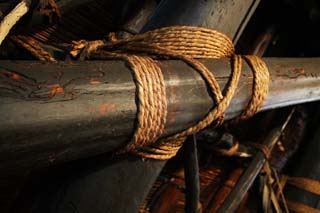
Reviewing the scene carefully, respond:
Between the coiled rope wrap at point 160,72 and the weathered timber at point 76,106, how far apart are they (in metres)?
0.02

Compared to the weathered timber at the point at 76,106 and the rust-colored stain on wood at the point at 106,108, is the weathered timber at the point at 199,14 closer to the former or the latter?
the weathered timber at the point at 76,106

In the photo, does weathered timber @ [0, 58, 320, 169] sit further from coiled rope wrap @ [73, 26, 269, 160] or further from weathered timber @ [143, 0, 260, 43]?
weathered timber @ [143, 0, 260, 43]

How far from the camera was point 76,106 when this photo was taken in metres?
0.54

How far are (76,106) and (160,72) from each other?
0.59 feet

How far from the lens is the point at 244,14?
3.01 feet

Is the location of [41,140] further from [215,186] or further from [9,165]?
[215,186]

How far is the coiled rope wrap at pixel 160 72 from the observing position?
621 mm

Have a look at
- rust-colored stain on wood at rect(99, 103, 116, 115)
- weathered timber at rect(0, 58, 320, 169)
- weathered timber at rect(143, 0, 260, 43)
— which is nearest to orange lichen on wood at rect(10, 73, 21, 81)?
weathered timber at rect(0, 58, 320, 169)

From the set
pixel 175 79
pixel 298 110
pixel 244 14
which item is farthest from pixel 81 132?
pixel 298 110

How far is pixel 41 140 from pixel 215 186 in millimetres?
1172

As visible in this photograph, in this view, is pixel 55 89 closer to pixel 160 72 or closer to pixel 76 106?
pixel 76 106

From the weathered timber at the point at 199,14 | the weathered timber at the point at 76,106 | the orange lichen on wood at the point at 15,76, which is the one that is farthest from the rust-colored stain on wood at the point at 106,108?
the weathered timber at the point at 199,14

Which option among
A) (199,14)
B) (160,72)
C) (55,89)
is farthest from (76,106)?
(199,14)

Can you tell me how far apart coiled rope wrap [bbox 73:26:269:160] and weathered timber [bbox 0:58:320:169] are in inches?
0.7
